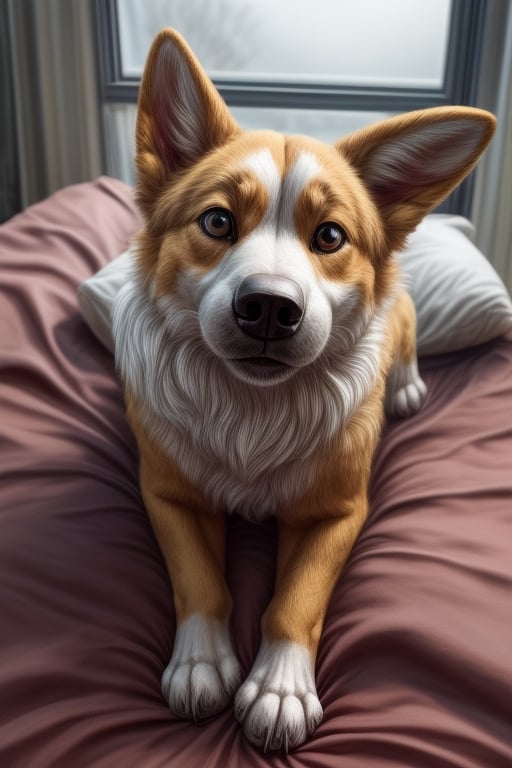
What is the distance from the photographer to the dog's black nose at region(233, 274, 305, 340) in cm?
79

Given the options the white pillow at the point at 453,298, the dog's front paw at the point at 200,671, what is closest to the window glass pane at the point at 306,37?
the white pillow at the point at 453,298

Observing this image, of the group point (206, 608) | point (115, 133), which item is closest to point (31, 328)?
point (206, 608)

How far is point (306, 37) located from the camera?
8.36 feet

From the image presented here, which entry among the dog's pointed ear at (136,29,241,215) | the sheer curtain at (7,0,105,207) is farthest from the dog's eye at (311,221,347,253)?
the sheer curtain at (7,0,105,207)

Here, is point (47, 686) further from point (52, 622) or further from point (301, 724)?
point (301, 724)

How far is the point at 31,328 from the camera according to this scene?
1430 mm

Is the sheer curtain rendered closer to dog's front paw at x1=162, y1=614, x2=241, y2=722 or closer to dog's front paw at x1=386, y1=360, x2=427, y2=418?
dog's front paw at x1=386, y1=360, x2=427, y2=418

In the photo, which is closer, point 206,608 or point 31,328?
point 206,608

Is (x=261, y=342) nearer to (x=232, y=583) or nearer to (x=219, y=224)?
(x=219, y=224)

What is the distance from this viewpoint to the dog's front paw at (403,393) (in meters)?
1.42

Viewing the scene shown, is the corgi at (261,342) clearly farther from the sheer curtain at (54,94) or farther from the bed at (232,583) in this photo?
the sheer curtain at (54,94)

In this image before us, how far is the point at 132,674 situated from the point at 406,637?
0.37 metres

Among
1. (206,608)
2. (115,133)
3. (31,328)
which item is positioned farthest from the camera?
(115,133)

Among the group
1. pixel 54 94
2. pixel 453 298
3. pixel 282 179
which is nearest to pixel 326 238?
pixel 282 179
